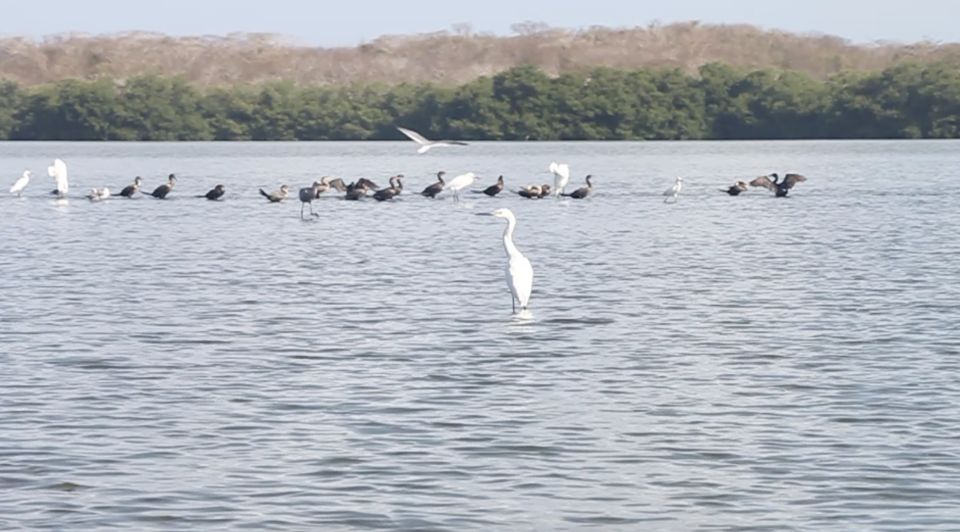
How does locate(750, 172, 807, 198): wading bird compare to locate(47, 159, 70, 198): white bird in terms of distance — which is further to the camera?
locate(750, 172, 807, 198): wading bird

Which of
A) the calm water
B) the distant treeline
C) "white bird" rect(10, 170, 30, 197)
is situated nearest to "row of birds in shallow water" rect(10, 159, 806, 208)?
"white bird" rect(10, 170, 30, 197)

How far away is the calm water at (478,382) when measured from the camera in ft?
36.5

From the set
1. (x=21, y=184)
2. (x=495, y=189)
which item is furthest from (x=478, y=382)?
(x=21, y=184)

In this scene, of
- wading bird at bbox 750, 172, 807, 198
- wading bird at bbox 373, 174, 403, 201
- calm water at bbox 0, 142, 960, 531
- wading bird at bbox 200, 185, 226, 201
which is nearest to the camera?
calm water at bbox 0, 142, 960, 531

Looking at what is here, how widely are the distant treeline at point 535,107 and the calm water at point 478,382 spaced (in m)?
71.5

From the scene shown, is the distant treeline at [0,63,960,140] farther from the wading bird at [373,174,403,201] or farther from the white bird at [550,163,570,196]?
the wading bird at [373,174,403,201]

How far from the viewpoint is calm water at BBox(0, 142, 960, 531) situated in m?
11.1

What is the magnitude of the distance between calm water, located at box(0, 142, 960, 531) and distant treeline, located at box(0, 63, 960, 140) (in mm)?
71522

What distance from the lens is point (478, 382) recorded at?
15469 mm

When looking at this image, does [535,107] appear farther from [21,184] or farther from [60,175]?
[60,175]

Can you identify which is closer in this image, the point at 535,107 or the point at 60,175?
the point at 60,175

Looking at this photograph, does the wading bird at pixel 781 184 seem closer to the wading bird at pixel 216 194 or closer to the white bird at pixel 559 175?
the white bird at pixel 559 175

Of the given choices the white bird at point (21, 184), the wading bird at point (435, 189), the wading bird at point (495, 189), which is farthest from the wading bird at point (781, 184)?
the white bird at point (21, 184)

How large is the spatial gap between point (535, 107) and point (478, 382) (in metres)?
95.0
